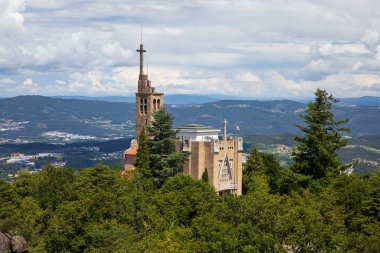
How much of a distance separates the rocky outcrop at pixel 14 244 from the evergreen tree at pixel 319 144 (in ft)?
109

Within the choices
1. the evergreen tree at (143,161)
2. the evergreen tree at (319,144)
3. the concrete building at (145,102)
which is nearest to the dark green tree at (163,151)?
the evergreen tree at (143,161)

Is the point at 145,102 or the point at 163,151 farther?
the point at 145,102

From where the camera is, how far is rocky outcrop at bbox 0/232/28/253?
52906mm

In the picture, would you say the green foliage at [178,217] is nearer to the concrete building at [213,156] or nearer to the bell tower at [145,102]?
the concrete building at [213,156]

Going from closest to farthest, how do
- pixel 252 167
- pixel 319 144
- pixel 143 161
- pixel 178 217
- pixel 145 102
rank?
pixel 178 217 → pixel 143 161 → pixel 319 144 → pixel 252 167 → pixel 145 102

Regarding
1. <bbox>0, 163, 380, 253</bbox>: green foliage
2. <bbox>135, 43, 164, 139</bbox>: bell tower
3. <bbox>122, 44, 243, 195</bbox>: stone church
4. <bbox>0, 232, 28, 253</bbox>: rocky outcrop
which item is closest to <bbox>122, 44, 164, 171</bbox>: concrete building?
<bbox>135, 43, 164, 139</bbox>: bell tower

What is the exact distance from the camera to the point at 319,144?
72562 millimetres

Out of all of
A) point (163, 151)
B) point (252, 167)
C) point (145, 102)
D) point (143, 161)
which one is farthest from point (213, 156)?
point (145, 102)

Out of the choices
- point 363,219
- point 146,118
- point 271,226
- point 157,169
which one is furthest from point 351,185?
point 146,118

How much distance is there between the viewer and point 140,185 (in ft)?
205

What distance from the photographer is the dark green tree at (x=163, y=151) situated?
2618 inches

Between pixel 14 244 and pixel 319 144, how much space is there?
119 ft

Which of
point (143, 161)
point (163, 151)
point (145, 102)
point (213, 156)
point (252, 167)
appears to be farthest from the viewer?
point (145, 102)

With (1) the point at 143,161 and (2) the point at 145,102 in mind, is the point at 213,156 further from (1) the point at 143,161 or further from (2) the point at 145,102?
(2) the point at 145,102
